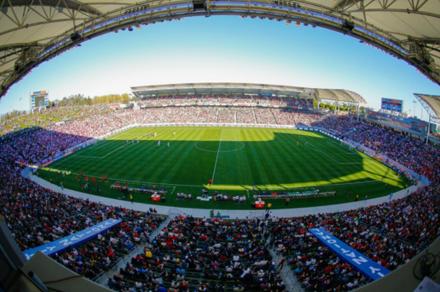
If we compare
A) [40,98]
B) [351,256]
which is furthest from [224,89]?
[40,98]

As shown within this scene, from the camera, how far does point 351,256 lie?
43.1 ft

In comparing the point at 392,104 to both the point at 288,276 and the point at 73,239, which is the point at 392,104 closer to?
the point at 288,276

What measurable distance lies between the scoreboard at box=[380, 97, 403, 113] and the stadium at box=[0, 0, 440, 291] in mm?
11715

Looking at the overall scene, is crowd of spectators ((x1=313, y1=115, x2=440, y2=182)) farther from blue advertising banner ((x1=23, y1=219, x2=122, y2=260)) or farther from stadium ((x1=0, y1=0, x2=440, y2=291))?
blue advertising banner ((x1=23, y1=219, x2=122, y2=260))

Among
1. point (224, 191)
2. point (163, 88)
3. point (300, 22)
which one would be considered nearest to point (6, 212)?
point (224, 191)

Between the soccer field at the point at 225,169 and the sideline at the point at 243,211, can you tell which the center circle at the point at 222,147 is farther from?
the sideline at the point at 243,211

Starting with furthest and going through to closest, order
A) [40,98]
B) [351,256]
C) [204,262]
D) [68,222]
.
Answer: [40,98], [68,222], [204,262], [351,256]

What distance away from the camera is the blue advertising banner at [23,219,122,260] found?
13.2m

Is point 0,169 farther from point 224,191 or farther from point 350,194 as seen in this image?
point 350,194

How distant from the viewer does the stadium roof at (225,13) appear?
34.1 feet

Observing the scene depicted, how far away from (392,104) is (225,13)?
215 feet

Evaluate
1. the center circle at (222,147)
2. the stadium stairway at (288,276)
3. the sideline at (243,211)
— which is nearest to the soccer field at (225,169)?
the center circle at (222,147)

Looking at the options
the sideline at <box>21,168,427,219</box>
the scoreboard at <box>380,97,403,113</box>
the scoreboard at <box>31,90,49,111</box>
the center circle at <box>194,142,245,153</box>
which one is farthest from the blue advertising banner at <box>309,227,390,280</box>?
the scoreboard at <box>31,90,49,111</box>

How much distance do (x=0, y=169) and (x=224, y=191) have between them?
26.2m
